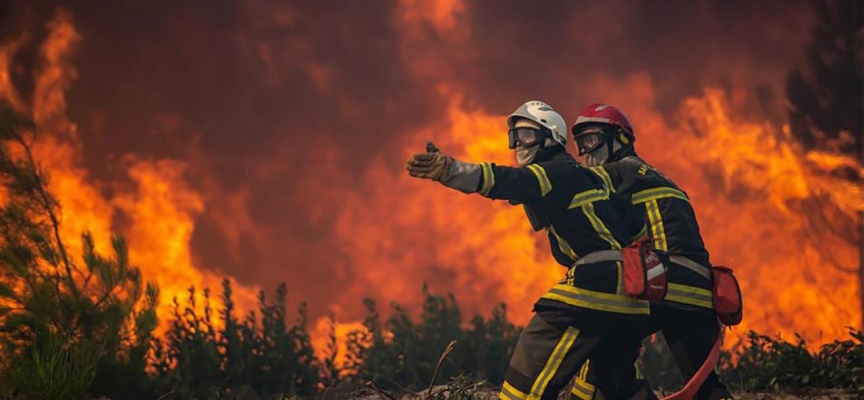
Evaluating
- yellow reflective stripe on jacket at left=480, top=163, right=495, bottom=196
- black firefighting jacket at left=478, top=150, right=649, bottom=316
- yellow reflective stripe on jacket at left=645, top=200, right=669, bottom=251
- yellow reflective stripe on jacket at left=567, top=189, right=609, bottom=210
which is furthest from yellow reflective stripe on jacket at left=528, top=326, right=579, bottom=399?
yellow reflective stripe on jacket at left=645, top=200, right=669, bottom=251

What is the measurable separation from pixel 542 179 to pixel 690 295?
1.39 metres

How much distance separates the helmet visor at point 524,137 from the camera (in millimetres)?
6102

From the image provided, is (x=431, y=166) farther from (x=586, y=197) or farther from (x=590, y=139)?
(x=590, y=139)

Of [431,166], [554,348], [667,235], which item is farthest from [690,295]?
[431,166]

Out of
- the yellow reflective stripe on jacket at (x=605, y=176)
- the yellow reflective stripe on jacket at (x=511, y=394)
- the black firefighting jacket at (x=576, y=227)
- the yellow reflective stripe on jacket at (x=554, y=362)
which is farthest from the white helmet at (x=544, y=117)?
the yellow reflective stripe on jacket at (x=511, y=394)

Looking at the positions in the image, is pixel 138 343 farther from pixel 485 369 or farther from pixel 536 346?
pixel 536 346

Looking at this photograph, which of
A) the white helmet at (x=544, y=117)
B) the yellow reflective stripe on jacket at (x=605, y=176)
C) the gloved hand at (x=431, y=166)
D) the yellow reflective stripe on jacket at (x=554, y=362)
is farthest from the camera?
the yellow reflective stripe on jacket at (x=605, y=176)

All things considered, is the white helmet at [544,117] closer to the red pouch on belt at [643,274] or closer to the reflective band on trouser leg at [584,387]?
the red pouch on belt at [643,274]

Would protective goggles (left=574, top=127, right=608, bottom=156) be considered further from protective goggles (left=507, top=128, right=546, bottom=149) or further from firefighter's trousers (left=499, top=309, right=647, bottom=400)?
firefighter's trousers (left=499, top=309, right=647, bottom=400)

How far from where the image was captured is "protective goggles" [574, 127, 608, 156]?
22.8 feet

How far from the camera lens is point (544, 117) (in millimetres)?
6094

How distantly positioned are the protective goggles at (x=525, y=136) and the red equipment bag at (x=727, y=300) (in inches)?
59.4

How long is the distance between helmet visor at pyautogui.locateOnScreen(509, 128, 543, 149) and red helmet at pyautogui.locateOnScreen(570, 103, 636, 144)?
882mm

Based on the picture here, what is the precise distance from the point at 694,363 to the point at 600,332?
920 mm
